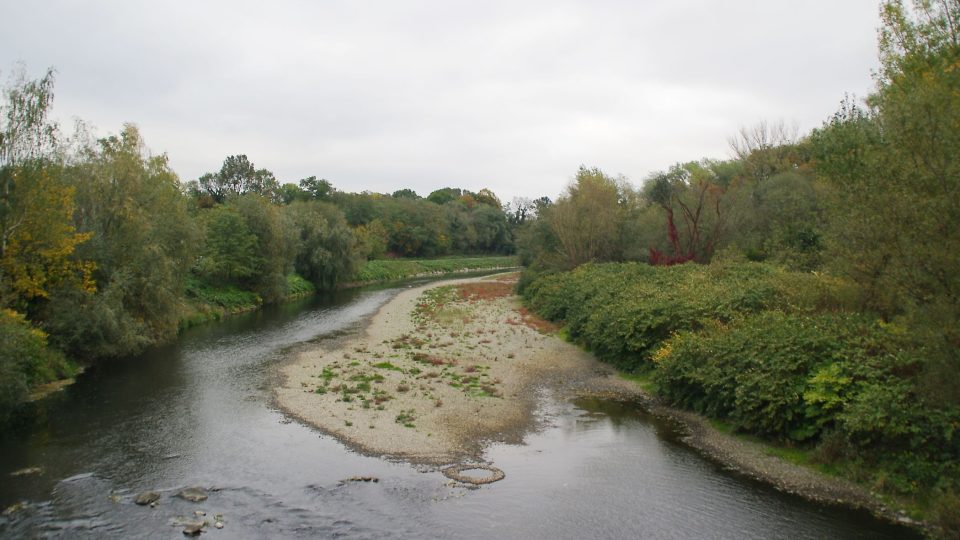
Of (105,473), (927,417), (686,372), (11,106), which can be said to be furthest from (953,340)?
(11,106)

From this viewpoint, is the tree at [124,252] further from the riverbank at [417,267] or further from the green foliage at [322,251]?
the riverbank at [417,267]

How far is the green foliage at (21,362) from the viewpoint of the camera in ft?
59.6

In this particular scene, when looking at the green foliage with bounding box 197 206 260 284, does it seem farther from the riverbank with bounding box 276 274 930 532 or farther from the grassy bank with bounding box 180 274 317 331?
the riverbank with bounding box 276 274 930 532

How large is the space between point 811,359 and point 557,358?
1315 cm

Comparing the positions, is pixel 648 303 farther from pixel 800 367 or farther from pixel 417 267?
pixel 417 267

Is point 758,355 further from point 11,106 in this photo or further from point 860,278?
point 11,106

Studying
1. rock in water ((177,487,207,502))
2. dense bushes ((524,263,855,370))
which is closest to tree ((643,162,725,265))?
dense bushes ((524,263,855,370))

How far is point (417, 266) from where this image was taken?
93125 mm

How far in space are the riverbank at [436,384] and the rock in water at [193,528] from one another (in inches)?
197

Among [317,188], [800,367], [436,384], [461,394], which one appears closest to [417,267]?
[317,188]

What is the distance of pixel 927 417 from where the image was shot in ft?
40.9

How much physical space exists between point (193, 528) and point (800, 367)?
14205 millimetres

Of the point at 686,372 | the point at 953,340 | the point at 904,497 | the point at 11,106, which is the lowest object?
the point at 904,497

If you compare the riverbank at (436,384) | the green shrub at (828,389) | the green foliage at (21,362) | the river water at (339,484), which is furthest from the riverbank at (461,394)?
the green foliage at (21,362)
